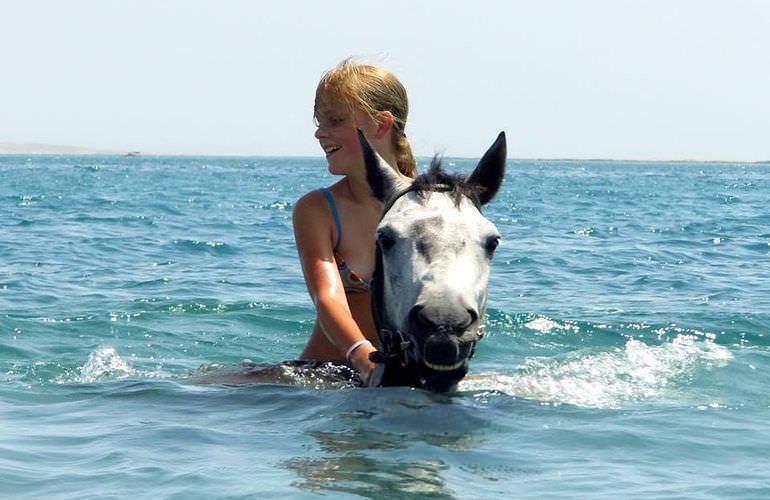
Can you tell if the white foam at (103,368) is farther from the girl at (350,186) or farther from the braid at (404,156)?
the braid at (404,156)

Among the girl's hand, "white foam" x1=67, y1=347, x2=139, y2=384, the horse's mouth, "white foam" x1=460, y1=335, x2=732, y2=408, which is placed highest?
the horse's mouth

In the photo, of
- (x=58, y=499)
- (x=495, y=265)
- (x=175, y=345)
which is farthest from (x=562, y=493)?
(x=495, y=265)

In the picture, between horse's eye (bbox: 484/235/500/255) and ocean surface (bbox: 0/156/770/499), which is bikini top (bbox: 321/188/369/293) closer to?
ocean surface (bbox: 0/156/770/499)

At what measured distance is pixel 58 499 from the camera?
462 centimetres

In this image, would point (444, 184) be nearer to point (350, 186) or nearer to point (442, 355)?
point (350, 186)

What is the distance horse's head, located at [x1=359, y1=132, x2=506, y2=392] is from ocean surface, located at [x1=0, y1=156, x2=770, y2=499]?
1.27ft

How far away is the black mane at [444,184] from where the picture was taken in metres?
5.47

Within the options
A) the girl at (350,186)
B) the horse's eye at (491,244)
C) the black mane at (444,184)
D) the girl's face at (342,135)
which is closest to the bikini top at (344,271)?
the girl at (350,186)

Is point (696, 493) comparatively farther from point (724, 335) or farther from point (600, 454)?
point (724, 335)

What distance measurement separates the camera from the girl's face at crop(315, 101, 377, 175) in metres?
6.09

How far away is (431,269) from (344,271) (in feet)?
4.21

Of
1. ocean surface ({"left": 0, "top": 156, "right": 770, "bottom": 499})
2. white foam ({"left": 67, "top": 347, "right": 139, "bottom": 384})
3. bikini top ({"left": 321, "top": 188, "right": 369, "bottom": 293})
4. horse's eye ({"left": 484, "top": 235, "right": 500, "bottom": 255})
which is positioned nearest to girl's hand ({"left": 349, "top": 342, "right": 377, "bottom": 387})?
ocean surface ({"left": 0, "top": 156, "right": 770, "bottom": 499})

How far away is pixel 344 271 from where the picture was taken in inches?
244

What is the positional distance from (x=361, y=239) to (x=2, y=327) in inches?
227
